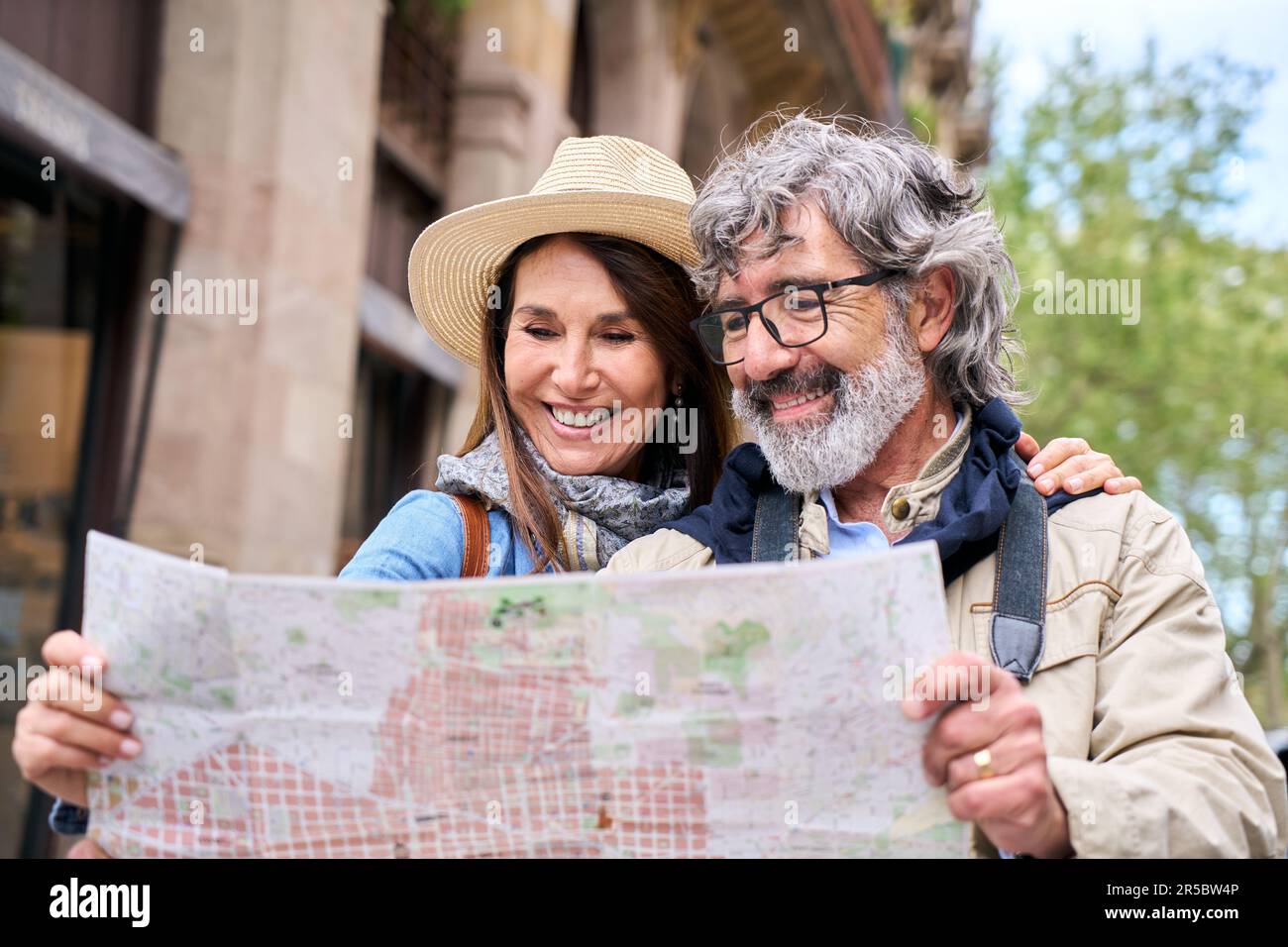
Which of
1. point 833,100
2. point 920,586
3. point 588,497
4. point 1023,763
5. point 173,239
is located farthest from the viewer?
point 833,100

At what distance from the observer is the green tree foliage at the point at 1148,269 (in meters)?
18.4

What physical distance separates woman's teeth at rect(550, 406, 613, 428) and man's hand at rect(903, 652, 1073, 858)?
143 cm

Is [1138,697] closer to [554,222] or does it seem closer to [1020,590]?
[1020,590]

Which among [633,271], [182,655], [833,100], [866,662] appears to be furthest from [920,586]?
[833,100]

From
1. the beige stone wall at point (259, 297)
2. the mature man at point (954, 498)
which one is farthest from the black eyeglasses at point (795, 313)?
the beige stone wall at point (259, 297)

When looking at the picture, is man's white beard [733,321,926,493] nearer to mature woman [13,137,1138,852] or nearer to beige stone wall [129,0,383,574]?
mature woman [13,137,1138,852]

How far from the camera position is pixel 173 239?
23.5 ft

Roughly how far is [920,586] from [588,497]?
1374 mm

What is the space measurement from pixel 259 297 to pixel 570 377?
4.60 metres

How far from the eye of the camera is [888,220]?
2730mm

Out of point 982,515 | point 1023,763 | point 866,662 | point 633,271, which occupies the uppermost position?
point 633,271

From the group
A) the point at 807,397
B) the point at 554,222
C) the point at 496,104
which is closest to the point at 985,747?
the point at 807,397

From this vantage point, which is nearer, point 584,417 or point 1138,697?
point 1138,697
